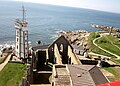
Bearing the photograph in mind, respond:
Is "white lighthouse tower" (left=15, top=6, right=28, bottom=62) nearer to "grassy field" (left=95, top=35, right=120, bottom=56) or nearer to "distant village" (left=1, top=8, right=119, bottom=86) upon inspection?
"distant village" (left=1, top=8, right=119, bottom=86)

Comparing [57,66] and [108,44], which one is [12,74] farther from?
[108,44]

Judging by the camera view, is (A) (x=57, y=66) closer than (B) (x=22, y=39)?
Yes

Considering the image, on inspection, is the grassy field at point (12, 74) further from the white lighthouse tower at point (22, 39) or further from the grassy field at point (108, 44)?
the grassy field at point (108, 44)

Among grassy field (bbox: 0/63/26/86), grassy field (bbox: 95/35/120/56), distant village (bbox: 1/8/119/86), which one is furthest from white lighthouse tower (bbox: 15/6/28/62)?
grassy field (bbox: 95/35/120/56)

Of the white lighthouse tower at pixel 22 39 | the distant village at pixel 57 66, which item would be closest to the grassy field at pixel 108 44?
the distant village at pixel 57 66

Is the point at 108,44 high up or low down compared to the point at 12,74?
down

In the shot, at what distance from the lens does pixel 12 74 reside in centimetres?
3553

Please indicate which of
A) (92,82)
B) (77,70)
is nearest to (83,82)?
(92,82)

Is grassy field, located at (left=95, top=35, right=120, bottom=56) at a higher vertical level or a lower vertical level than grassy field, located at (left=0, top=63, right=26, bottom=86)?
lower

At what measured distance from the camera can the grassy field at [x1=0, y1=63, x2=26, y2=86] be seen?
32.4 meters

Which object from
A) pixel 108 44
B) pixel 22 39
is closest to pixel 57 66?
pixel 22 39

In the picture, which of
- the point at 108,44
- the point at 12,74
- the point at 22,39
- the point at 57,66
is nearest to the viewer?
the point at 57,66

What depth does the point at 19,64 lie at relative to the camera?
39.9 m

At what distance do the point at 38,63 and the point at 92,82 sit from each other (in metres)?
18.6
